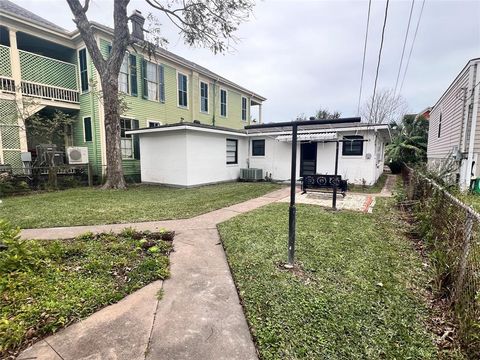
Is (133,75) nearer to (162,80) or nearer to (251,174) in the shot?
(162,80)

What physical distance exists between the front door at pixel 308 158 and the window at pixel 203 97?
27.4 feet

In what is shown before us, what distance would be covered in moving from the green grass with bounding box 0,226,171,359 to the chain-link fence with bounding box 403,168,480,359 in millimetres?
2958

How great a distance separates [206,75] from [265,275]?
16.7 meters

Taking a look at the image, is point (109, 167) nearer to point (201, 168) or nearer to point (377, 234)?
point (201, 168)

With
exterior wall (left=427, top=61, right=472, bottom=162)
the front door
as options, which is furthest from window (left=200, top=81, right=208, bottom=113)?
exterior wall (left=427, top=61, right=472, bottom=162)

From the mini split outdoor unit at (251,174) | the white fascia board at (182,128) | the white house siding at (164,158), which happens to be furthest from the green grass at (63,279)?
the mini split outdoor unit at (251,174)

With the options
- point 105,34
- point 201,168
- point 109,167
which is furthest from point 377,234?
point 105,34

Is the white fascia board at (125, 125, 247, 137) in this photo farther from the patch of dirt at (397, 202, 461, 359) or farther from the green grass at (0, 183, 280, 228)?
the patch of dirt at (397, 202, 461, 359)

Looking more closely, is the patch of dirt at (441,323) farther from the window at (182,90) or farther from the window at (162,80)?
the window at (182,90)

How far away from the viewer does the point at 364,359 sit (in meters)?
1.80

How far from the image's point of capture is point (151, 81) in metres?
14.2

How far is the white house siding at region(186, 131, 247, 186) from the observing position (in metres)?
10.9

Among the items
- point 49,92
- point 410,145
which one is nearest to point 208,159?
point 49,92

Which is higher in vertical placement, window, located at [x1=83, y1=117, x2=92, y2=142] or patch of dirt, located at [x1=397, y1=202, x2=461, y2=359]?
window, located at [x1=83, y1=117, x2=92, y2=142]
